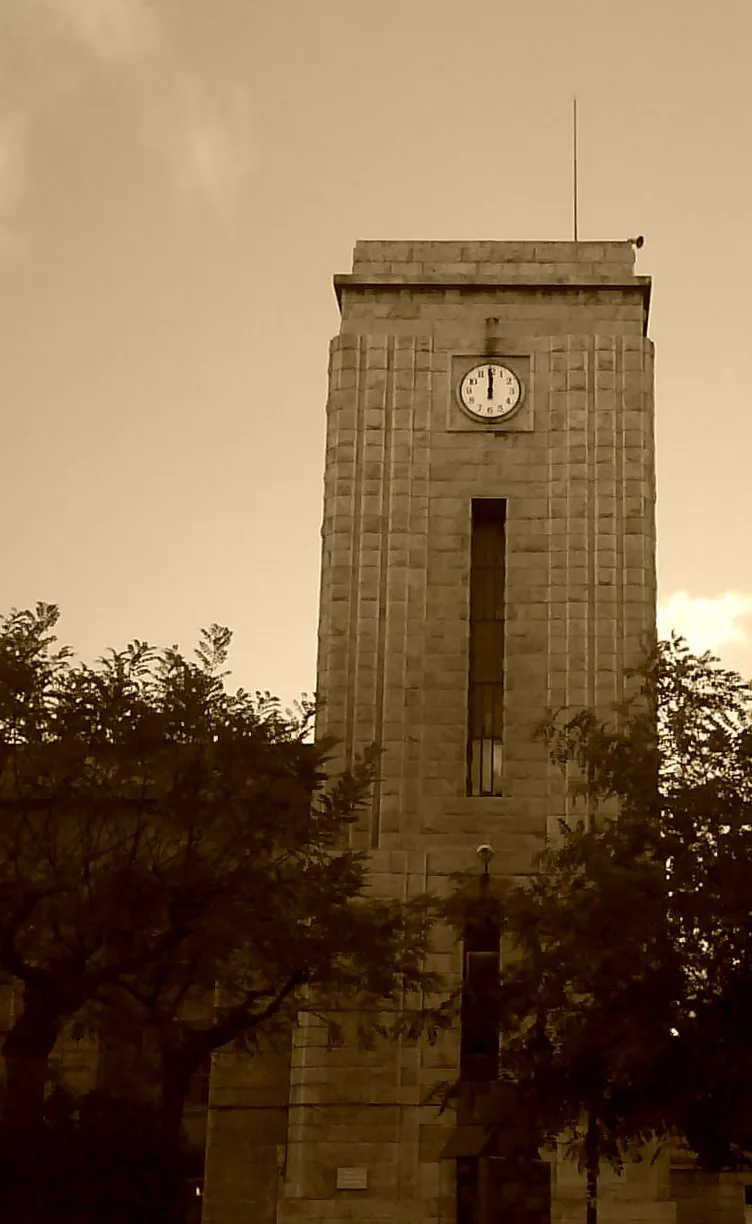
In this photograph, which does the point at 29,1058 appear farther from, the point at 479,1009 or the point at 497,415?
the point at 497,415

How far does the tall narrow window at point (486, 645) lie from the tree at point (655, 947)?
902 centimetres

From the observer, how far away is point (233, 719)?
30312 millimetres

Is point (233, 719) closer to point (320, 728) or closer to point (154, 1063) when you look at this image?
point (320, 728)

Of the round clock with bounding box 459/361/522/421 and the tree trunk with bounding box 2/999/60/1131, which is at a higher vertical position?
the round clock with bounding box 459/361/522/421

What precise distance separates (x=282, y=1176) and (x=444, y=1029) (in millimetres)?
4985

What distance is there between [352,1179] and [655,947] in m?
11.8

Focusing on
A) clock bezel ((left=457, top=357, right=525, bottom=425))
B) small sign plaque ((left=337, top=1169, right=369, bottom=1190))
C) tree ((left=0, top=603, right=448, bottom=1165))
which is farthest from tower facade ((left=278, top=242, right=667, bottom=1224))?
tree ((left=0, top=603, right=448, bottom=1165))

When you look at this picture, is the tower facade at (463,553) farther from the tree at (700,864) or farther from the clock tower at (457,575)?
the tree at (700,864)

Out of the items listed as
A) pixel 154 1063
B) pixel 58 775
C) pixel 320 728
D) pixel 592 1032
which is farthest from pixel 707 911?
pixel 154 1063

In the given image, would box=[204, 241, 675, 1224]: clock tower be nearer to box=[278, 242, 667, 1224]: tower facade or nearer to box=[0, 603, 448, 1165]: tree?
box=[278, 242, 667, 1224]: tower facade

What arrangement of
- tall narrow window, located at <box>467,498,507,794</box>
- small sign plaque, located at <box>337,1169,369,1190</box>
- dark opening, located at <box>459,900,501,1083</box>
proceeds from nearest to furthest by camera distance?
small sign plaque, located at <box>337,1169,369,1190</box>, dark opening, located at <box>459,900,501,1083</box>, tall narrow window, located at <box>467,498,507,794</box>

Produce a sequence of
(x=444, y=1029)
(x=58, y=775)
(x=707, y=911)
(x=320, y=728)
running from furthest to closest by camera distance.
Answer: (x=320, y=728) → (x=444, y=1029) → (x=58, y=775) → (x=707, y=911)

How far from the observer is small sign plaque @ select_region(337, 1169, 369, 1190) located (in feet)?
117

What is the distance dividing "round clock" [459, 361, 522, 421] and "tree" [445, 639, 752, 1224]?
12588 millimetres
